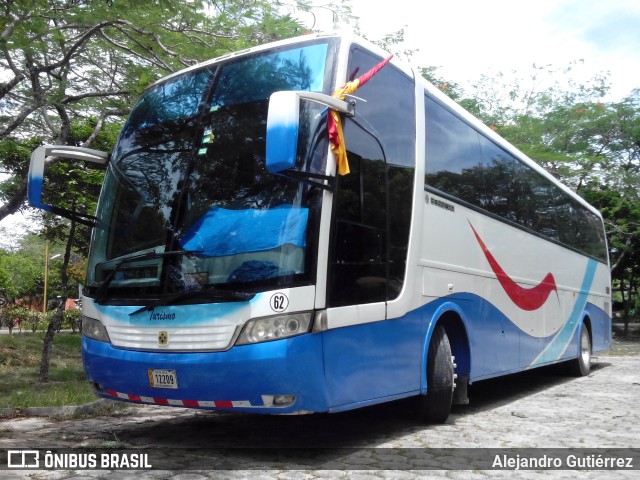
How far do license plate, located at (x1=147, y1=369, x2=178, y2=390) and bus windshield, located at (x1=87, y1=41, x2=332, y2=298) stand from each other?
0.61 metres

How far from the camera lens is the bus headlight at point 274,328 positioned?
4.76m

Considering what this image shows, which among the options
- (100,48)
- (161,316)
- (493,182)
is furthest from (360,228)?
(100,48)

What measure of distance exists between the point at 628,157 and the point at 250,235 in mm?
20171

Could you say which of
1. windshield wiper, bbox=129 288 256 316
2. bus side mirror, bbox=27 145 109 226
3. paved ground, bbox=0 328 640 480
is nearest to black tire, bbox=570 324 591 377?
paved ground, bbox=0 328 640 480

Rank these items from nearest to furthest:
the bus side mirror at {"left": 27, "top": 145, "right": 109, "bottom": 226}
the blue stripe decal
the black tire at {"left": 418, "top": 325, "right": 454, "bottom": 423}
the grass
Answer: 1. the bus side mirror at {"left": 27, "top": 145, "right": 109, "bottom": 226}
2. the black tire at {"left": 418, "top": 325, "right": 454, "bottom": 423}
3. the grass
4. the blue stripe decal

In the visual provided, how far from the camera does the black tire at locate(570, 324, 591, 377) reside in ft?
40.9

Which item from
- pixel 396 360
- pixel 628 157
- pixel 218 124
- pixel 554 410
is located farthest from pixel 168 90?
pixel 628 157

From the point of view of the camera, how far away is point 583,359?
41.4 feet

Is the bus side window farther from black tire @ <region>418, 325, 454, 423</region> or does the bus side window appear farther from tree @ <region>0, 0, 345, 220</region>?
tree @ <region>0, 0, 345, 220</region>

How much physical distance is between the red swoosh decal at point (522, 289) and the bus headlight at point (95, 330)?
4.31 meters

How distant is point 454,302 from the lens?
715 centimetres

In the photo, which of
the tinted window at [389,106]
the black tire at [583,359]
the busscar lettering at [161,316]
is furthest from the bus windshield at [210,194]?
the black tire at [583,359]

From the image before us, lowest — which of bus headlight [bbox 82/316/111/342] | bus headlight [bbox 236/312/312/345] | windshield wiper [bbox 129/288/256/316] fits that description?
bus headlight [bbox 82/316/111/342]

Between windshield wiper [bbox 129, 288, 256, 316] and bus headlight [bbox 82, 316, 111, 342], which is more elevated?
windshield wiper [bbox 129, 288, 256, 316]
